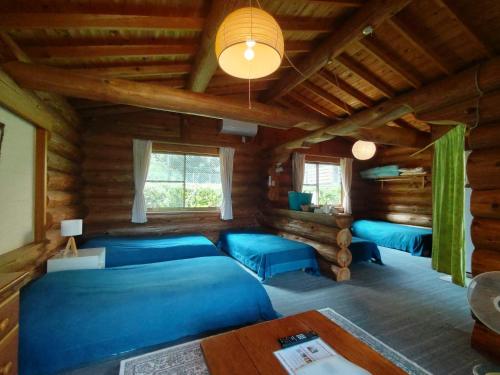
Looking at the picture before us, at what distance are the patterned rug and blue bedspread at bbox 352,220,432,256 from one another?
3901mm

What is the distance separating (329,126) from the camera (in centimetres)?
400

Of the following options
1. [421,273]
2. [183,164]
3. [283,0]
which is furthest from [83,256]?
[421,273]

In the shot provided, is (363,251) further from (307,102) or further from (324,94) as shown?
(307,102)

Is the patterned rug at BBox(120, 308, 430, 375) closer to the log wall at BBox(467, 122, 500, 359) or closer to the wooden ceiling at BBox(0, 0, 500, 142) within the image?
the log wall at BBox(467, 122, 500, 359)

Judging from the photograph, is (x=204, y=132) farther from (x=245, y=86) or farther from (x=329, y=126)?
(x=329, y=126)

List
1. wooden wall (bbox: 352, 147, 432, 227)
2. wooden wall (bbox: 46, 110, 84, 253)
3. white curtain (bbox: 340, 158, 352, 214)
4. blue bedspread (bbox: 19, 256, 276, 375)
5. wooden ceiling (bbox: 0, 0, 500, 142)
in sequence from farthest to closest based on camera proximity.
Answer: white curtain (bbox: 340, 158, 352, 214) < wooden wall (bbox: 352, 147, 432, 227) < wooden wall (bbox: 46, 110, 84, 253) < wooden ceiling (bbox: 0, 0, 500, 142) < blue bedspread (bbox: 19, 256, 276, 375)

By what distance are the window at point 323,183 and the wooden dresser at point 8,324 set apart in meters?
6.12

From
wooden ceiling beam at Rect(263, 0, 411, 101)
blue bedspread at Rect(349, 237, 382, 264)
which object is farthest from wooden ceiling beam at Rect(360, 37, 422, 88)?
blue bedspread at Rect(349, 237, 382, 264)

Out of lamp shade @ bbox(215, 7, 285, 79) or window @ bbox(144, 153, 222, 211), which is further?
window @ bbox(144, 153, 222, 211)

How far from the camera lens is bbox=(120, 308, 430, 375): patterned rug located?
174cm

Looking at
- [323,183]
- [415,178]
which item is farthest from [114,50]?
[415,178]

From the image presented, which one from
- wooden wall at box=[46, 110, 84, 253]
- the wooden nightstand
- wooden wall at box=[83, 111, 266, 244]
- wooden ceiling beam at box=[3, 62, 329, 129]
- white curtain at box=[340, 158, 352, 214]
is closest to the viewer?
wooden ceiling beam at box=[3, 62, 329, 129]

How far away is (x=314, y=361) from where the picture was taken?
1.26 m

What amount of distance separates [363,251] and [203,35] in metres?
4.25
